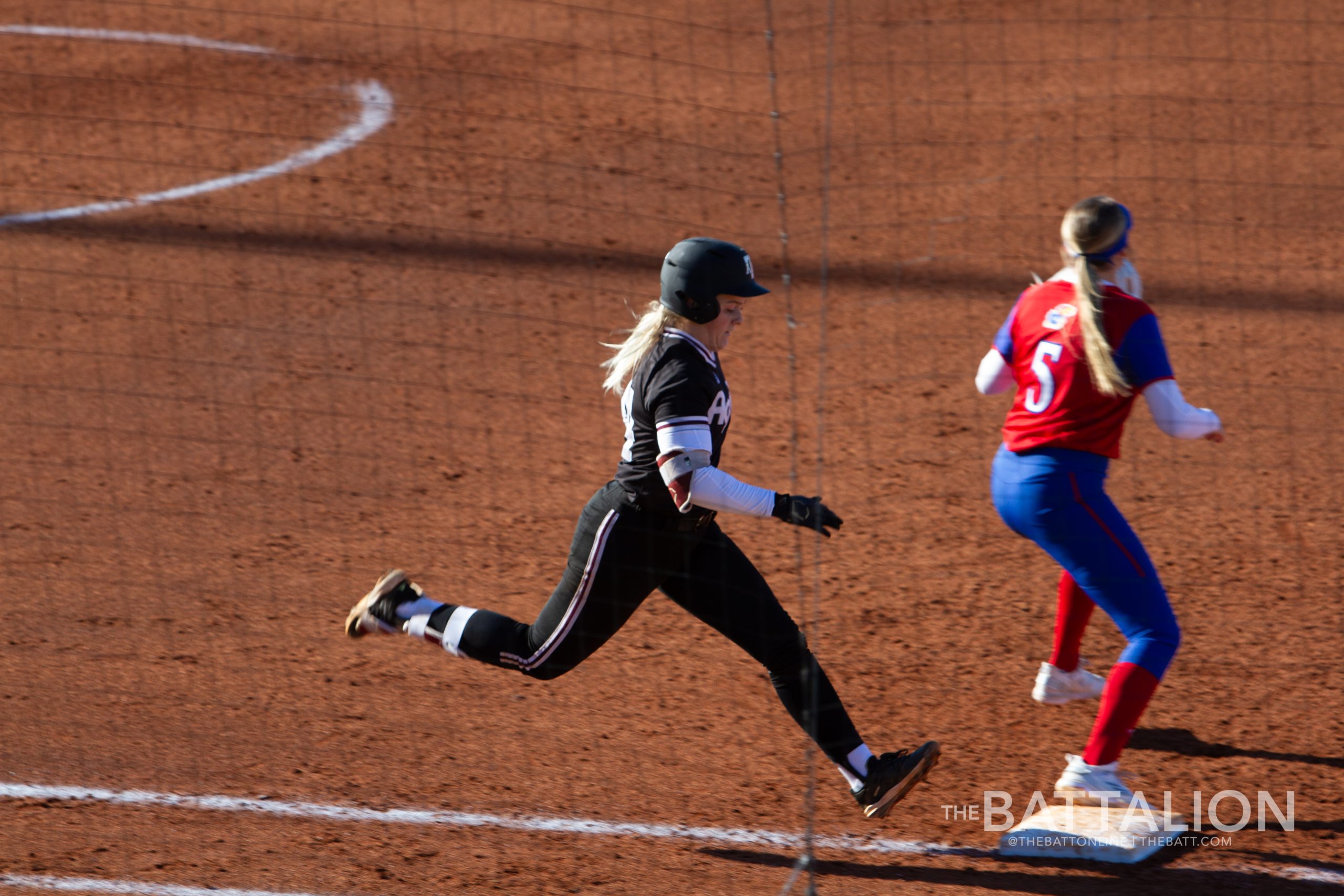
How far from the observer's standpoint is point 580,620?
4387 mm

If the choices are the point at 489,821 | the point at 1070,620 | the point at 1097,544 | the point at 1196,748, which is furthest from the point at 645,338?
the point at 1196,748

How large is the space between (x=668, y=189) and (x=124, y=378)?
3968 millimetres

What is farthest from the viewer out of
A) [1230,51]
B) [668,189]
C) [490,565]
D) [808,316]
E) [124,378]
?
[1230,51]

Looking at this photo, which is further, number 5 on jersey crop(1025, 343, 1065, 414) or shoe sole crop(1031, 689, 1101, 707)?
shoe sole crop(1031, 689, 1101, 707)

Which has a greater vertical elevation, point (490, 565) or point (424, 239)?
point (424, 239)

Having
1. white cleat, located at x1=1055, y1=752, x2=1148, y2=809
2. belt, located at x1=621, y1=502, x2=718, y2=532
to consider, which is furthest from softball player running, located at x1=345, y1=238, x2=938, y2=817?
white cleat, located at x1=1055, y1=752, x2=1148, y2=809

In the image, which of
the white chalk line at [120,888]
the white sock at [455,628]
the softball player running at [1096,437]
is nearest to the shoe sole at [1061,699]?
the softball player running at [1096,437]

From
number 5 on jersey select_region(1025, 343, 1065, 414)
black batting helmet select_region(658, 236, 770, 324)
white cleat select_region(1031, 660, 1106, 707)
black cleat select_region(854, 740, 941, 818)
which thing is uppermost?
black batting helmet select_region(658, 236, 770, 324)

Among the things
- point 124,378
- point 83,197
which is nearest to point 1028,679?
point 124,378

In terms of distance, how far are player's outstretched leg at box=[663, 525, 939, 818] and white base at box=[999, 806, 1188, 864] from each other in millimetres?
353

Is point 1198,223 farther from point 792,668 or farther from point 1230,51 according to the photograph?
point 792,668

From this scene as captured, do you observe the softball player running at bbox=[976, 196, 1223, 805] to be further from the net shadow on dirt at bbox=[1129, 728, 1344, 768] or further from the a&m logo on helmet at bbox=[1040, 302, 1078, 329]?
the net shadow on dirt at bbox=[1129, 728, 1344, 768]

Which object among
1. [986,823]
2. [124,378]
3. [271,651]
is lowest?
[986,823]

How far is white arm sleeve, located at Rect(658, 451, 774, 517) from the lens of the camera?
4.00 metres
